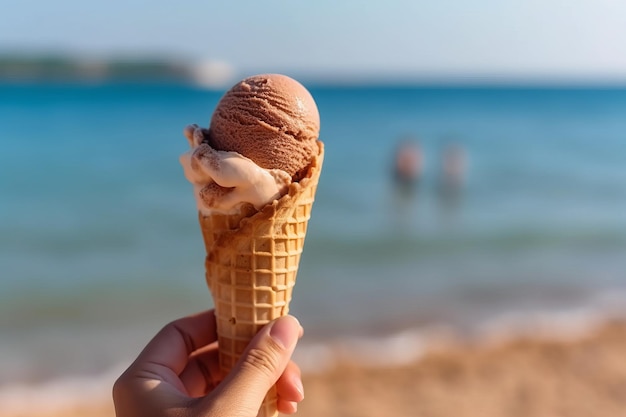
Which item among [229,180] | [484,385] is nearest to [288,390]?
[229,180]

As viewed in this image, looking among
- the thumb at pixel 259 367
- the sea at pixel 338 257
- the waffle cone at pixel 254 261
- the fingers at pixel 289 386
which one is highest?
the waffle cone at pixel 254 261

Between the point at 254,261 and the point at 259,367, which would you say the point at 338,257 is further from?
the point at 259,367

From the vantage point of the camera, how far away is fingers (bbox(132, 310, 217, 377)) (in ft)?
6.82

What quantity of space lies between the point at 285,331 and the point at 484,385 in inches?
155

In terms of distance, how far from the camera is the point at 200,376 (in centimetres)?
241

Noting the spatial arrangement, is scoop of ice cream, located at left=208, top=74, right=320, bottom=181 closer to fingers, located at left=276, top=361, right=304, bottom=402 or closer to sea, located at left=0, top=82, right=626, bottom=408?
fingers, located at left=276, top=361, right=304, bottom=402

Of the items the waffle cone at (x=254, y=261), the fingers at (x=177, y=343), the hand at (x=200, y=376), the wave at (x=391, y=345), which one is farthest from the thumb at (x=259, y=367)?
the wave at (x=391, y=345)

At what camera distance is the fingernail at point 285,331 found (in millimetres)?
2029

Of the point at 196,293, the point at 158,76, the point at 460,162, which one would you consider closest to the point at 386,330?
the point at 196,293

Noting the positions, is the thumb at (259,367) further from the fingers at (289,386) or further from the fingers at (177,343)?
the fingers at (177,343)

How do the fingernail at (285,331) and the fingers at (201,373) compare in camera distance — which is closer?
the fingernail at (285,331)

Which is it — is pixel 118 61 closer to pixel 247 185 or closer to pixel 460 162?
pixel 460 162

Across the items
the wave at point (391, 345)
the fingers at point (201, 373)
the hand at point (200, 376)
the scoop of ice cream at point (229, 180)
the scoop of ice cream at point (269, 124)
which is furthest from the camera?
the wave at point (391, 345)

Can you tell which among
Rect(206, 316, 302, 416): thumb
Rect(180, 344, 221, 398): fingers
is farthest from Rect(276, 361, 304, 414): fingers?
Rect(180, 344, 221, 398): fingers
